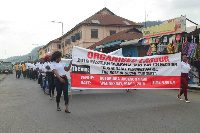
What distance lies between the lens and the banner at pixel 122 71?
7414mm

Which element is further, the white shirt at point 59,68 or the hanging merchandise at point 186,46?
the hanging merchandise at point 186,46

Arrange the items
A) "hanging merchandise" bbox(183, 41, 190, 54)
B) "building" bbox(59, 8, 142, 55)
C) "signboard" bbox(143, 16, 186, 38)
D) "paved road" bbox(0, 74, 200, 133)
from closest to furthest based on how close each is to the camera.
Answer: "paved road" bbox(0, 74, 200, 133), "hanging merchandise" bbox(183, 41, 190, 54), "signboard" bbox(143, 16, 186, 38), "building" bbox(59, 8, 142, 55)

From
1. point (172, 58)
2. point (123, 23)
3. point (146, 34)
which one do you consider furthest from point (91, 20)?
point (172, 58)

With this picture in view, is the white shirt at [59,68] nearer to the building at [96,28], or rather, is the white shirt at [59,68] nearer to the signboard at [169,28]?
the signboard at [169,28]

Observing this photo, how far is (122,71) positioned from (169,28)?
6.74 meters

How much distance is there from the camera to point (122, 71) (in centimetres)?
782

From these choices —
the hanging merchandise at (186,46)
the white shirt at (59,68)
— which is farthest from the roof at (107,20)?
the white shirt at (59,68)

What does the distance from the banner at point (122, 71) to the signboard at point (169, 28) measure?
4809 millimetres

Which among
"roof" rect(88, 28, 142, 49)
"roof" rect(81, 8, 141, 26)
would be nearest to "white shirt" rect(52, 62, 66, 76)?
"roof" rect(88, 28, 142, 49)

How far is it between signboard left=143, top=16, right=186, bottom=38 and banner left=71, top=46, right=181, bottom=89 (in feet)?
15.8

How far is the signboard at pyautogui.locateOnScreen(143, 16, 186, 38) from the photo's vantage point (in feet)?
40.2

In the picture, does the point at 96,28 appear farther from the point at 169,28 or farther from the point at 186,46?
the point at 186,46

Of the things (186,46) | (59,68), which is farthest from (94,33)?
(59,68)

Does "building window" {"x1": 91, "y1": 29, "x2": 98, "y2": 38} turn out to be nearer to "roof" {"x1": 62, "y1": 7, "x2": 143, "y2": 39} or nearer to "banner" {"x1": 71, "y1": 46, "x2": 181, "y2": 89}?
"roof" {"x1": 62, "y1": 7, "x2": 143, "y2": 39}
